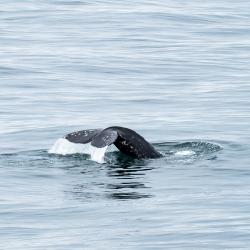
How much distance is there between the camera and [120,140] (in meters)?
15.5

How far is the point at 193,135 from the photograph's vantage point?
58.3ft

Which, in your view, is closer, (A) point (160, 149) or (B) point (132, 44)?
(A) point (160, 149)

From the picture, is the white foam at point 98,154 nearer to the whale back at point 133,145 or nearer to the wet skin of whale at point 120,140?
the wet skin of whale at point 120,140

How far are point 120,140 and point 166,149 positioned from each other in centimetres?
131

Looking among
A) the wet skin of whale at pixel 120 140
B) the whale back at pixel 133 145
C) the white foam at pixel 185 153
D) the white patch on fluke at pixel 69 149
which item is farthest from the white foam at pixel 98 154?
the white foam at pixel 185 153

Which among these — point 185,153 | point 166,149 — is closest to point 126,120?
point 166,149

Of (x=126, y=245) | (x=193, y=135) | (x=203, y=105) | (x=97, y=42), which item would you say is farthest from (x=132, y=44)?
(x=126, y=245)

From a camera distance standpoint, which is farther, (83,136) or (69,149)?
(69,149)

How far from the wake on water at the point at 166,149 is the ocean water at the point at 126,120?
0.14 feet

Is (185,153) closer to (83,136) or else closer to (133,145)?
(133,145)

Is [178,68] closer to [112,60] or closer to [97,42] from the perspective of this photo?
[112,60]

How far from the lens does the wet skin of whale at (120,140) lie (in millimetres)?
14820

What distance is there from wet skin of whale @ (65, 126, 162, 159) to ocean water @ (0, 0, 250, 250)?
5.1 inches

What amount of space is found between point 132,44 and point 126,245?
1679cm
